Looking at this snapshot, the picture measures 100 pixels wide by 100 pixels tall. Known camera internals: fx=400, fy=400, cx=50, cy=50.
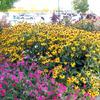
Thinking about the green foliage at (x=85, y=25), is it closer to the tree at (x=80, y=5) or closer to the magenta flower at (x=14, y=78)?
the magenta flower at (x=14, y=78)

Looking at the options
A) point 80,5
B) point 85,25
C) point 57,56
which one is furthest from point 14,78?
point 80,5

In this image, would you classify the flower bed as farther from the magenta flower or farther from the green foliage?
the green foliage

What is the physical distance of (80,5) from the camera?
3108 centimetres

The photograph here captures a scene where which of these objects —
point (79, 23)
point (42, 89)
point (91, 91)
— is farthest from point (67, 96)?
point (79, 23)

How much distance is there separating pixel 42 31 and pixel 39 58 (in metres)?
0.80

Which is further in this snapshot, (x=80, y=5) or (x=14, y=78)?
(x=80, y=5)

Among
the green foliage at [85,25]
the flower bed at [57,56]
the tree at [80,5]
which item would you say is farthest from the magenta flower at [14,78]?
the tree at [80,5]

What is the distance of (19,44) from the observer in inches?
271

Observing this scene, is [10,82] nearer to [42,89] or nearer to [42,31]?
[42,89]

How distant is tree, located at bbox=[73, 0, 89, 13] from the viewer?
30.0m

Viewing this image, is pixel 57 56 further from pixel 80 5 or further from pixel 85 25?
pixel 80 5

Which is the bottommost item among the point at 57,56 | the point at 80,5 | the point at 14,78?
the point at 80,5

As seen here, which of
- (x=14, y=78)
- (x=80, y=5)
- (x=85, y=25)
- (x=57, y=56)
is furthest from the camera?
(x=80, y=5)

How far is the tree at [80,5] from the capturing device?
30013 millimetres
